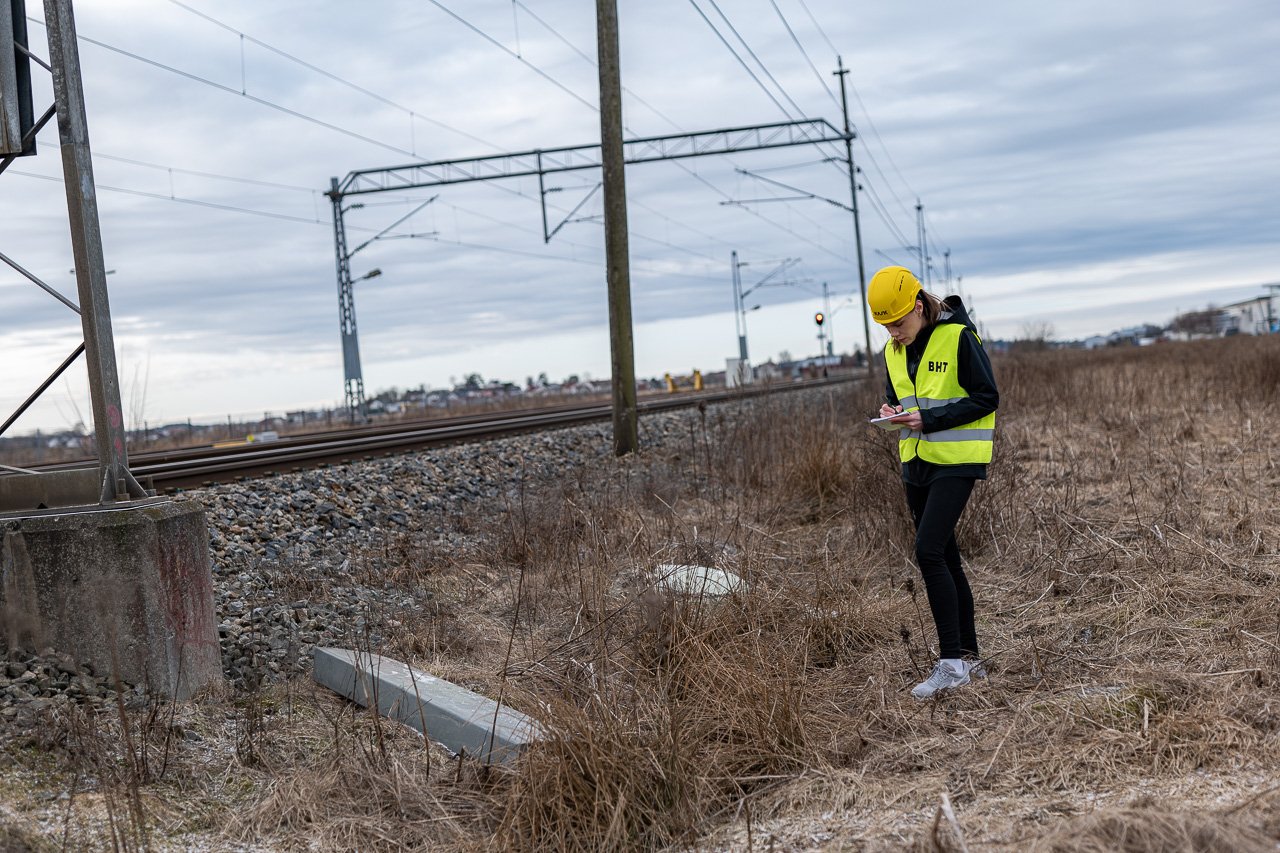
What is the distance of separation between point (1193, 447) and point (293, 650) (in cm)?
898

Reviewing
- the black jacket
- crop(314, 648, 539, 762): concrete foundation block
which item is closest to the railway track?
crop(314, 648, 539, 762): concrete foundation block

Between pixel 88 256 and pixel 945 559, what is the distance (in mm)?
4482

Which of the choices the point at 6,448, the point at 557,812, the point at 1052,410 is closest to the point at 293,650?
the point at 557,812

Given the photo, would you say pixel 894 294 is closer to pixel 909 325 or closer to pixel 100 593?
pixel 909 325

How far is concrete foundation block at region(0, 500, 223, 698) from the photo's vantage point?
5.35m

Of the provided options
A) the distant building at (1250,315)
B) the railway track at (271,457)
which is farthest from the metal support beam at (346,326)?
the distant building at (1250,315)

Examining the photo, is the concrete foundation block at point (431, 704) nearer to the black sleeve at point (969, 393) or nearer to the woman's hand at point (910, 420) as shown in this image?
the woman's hand at point (910, 420)

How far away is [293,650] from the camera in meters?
5.99

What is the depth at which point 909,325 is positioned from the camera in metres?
5.07

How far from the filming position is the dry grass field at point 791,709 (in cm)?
392

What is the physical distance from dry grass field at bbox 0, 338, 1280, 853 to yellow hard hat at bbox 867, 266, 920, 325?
5.22 ft

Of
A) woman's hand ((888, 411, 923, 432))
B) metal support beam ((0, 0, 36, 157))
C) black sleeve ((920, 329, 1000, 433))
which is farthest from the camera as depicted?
metal support beam ((0, 0, 36, 157))

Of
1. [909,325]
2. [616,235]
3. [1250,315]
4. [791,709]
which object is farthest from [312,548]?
[1250,315]

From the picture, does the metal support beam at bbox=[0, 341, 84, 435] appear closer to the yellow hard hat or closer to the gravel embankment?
the gravel embankment
